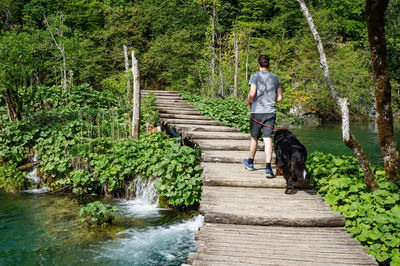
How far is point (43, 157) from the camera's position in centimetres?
854

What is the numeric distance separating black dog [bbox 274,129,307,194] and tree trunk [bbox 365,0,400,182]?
116 cm

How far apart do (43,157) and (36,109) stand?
3.25 m

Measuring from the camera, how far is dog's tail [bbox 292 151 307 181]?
14.2ft

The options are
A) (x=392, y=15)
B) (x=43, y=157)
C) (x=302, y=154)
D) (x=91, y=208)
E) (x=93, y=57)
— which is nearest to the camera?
(x=302, y=154)

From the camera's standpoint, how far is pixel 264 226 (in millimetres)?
3711

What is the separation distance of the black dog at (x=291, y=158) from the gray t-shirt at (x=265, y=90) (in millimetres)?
618

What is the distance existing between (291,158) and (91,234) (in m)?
4.17

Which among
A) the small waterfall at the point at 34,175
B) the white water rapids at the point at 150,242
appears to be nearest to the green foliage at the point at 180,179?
the white water rapids at the point at 150,242

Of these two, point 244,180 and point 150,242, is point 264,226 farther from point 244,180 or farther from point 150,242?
point 150,242

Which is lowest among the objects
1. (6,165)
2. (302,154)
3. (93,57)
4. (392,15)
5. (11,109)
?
(6,165)

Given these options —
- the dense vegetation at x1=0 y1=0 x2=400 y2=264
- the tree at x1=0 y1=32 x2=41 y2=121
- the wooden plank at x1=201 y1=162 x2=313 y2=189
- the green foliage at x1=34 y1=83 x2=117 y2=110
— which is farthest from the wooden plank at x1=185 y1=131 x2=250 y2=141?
the tree at x1=0 y1=32 x2=41 y2=121

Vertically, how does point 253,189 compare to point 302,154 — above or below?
below

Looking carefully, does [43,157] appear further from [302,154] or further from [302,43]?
[302,43]

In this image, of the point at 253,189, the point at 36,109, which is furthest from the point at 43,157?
the point at 253,189
